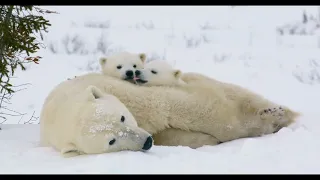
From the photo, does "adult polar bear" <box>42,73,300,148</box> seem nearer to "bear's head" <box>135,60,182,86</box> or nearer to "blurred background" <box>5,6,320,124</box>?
"bear's head" <box>135,60,182,86</box>

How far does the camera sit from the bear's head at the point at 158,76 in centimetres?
583

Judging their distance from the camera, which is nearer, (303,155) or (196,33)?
(303,155)

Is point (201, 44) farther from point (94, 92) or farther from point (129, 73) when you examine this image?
point (94, 92)

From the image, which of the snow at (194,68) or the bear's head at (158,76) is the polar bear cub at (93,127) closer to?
the snow at (194,68)

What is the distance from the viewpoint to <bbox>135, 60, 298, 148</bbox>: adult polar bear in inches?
210

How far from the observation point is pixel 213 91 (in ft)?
18.3

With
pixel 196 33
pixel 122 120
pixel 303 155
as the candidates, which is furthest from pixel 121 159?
pixel 196 33

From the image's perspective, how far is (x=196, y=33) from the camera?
527 inches

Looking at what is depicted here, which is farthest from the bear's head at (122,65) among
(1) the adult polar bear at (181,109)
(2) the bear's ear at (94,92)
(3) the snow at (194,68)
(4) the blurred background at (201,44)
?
(4) the blurred background at (201,44)

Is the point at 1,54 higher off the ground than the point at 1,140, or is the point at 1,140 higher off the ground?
the point at 1,54

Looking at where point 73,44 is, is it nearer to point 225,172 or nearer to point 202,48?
point 202,48

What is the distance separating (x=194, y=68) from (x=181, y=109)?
5.23m

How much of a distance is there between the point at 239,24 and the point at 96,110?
10.3m

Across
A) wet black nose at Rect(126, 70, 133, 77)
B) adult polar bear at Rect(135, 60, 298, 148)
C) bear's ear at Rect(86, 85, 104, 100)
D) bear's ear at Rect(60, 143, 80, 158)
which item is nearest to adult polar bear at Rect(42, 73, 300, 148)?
adult polar bear at Rect(135, 60, 298, 148)
